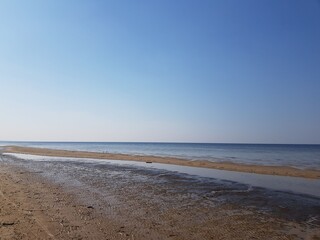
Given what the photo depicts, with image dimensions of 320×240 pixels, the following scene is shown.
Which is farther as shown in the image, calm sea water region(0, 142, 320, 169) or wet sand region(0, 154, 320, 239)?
calm sea water region(0, 142, 320, 169)

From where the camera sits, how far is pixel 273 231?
954 cm

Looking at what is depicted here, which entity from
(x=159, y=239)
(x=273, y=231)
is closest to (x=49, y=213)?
(x=159, y=239)

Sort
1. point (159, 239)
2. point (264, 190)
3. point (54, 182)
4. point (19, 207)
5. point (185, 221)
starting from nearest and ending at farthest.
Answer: point (159, 239) → point (185, 221) → point (19, 207) → point (264, 190) → point (54, 182)

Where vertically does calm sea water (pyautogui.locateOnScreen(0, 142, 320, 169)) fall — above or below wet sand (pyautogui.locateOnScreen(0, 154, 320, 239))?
above

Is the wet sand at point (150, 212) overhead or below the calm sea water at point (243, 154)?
below

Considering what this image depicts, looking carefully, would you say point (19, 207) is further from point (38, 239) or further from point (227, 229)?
point (227, 229)

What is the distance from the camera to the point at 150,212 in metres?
11.5

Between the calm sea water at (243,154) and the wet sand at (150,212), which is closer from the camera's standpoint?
the wet sand at (150,212)

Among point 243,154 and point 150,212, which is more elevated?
point 243,154

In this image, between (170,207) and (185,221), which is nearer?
(185,221)

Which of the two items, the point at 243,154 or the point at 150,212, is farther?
the point at 243,154

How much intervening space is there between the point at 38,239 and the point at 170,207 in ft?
19.3

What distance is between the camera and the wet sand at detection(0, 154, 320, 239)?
896 cm

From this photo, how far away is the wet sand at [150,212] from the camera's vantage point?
896 cm
